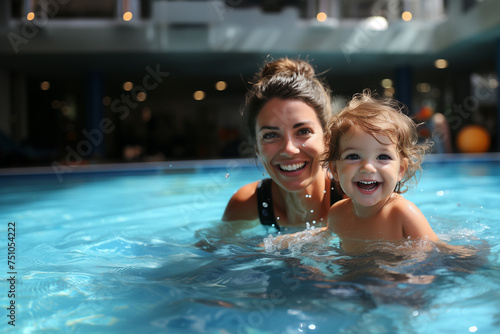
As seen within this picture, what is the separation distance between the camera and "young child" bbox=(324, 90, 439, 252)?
2014 millimetres

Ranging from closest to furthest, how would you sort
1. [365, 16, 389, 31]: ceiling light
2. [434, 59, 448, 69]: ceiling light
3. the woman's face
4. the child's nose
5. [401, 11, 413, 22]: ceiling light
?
the child's nose
the woman's face
[365, 16, 389, 31]: ceiling light
[401, 11, 413, 22]: ceiling light
[434, 59, 448, 69]: ceiling light

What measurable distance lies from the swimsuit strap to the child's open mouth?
2.70 feet

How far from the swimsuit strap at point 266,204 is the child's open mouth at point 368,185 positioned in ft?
2.70

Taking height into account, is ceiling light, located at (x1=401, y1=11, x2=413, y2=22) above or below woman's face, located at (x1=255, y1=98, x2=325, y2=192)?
above

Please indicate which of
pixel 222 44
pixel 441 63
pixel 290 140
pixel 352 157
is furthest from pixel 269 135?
pixel 441 63

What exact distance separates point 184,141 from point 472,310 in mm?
18429

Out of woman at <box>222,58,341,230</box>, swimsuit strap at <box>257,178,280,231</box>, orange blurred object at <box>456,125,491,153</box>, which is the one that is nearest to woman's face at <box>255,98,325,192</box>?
woman at <box>222,58,341,230</box>

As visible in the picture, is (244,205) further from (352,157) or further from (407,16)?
(407,16)

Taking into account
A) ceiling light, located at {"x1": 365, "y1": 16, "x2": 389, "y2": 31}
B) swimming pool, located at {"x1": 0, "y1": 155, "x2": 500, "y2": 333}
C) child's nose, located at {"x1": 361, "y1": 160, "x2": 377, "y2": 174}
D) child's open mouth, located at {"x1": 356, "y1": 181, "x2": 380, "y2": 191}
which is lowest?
swimming pool, located at {"x1": 0, "y1": 155, "x2": 500, "y2": 333}

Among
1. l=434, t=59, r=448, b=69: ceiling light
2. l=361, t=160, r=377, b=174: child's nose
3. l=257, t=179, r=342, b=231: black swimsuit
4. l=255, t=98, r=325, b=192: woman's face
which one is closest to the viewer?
l=361, t=160, r=377, b=174: child's nose

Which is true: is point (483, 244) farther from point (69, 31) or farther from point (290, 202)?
point (69, 31)

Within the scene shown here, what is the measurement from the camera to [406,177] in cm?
230

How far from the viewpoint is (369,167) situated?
6.49 feet

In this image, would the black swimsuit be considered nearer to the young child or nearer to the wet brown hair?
the wet brown hair
